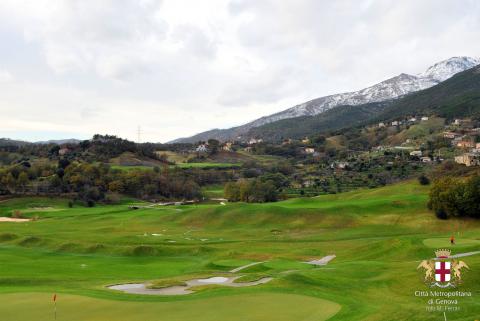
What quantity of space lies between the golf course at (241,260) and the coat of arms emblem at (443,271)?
32.9 inches

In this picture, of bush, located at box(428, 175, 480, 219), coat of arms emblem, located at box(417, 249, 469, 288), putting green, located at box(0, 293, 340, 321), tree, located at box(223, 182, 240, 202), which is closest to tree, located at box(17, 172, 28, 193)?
tree, located at box(223, 182, 240, 202)

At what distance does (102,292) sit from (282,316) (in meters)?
12.9

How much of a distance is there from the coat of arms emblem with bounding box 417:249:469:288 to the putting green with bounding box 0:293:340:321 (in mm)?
5295

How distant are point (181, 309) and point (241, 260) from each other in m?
24.1

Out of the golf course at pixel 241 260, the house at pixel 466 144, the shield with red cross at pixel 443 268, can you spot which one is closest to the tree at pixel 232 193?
the golf course at pixel 241 260

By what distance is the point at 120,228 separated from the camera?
8400 cm

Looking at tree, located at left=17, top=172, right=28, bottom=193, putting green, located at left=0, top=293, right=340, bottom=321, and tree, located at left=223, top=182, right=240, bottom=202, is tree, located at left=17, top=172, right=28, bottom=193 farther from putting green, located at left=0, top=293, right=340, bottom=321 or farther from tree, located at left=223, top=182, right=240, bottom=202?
putting green, located at left=0, top=293, right=340, bottom=321

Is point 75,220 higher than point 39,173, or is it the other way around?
point 39,173

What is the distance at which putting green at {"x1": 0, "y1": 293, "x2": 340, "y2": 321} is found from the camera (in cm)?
2386

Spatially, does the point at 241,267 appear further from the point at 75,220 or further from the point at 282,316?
the point at 75,220

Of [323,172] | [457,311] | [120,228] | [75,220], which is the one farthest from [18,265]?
[323,172]

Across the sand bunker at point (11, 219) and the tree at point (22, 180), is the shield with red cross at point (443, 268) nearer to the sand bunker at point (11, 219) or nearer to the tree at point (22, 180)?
the sand bunker at point (11, 219)

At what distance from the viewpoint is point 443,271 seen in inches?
974

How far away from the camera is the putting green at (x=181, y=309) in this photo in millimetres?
23859
